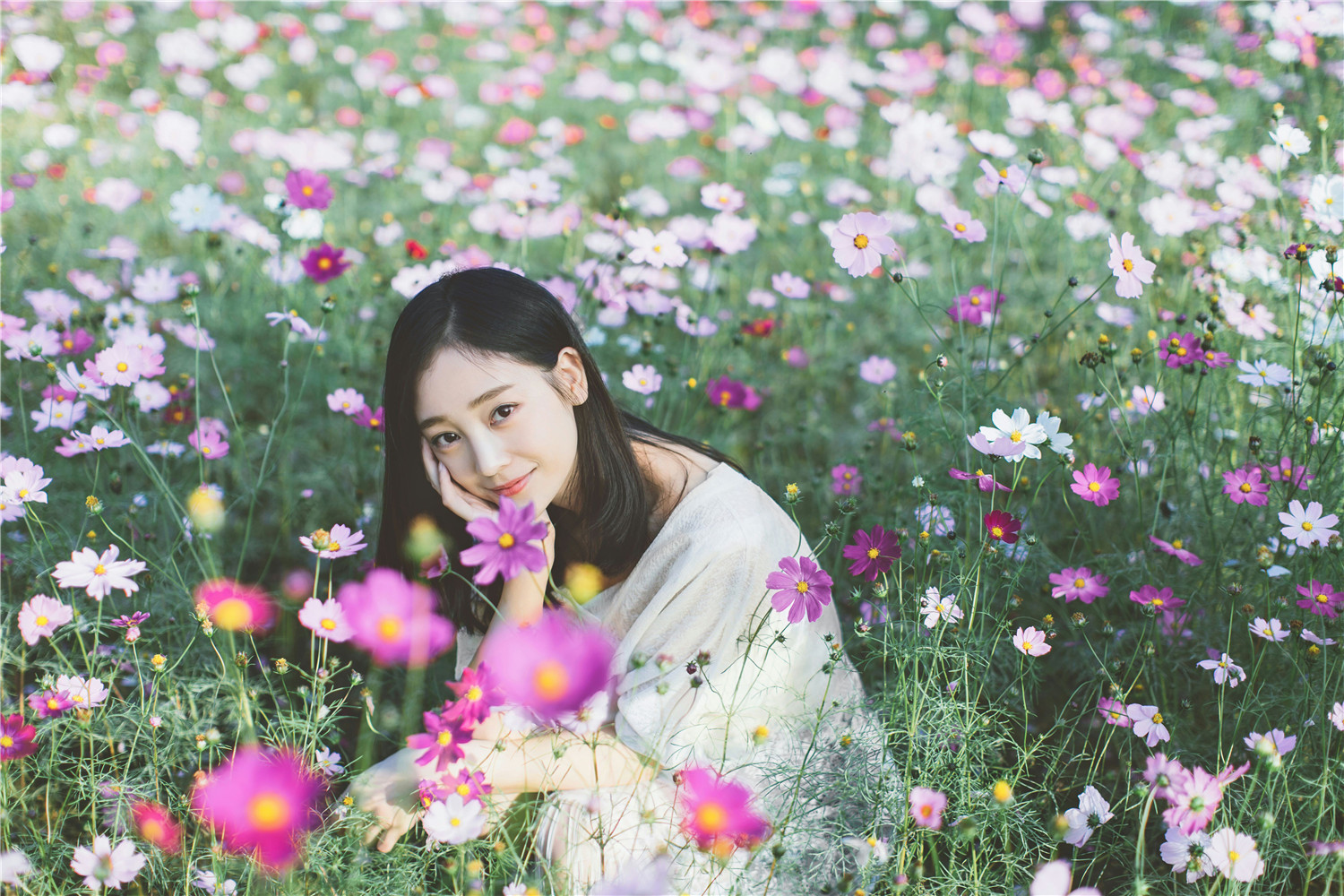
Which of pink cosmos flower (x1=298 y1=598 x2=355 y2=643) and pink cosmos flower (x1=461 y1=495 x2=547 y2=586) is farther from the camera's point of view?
pink cosmos flower (x1=298 y1=598 x2=355 y2=643)

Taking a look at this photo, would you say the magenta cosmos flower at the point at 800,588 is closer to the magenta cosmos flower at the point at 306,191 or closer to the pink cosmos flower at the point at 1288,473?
the pink cosmos flower at the point at 1288,473

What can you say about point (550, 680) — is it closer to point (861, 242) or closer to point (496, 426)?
point (496, 426)

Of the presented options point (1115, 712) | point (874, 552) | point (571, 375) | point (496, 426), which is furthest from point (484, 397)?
point (1115, 712)

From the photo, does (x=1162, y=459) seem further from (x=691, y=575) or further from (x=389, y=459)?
(x=389, y=459)

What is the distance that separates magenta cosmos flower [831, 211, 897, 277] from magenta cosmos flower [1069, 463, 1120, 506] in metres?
0.42

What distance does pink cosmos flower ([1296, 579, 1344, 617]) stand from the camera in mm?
1260

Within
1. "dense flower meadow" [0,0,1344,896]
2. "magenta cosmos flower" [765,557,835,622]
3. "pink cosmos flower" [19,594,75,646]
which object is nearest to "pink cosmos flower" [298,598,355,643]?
"dense flower meadow" [0,0,1344,896]

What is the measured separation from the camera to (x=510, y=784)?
50.3 inches

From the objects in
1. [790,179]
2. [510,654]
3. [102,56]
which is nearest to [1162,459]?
[510,654]

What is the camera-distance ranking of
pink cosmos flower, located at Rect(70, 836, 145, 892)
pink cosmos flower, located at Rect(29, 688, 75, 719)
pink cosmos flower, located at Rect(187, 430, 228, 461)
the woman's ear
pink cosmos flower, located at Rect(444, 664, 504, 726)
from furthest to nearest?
1. pink cosmos flower, located at Rect(187, 430, 228, 461)
2. the woman's ear
3. pink cosmos flower, located at Rect(29, 688, 75, 719)
4. pink cosmos flower, located at Rect(70, 836, 145, 892)
5. pink cosmos flower, located at Rect(444, 664, 504, 726)

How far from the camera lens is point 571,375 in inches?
53.2

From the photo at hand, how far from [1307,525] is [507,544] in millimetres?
1048

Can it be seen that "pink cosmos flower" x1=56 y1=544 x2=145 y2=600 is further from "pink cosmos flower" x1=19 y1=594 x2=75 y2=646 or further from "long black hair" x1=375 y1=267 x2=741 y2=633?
"long black hair" x1=375 y1=267 x2=741 y2=633

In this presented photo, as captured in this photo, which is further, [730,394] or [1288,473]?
[730,394]
